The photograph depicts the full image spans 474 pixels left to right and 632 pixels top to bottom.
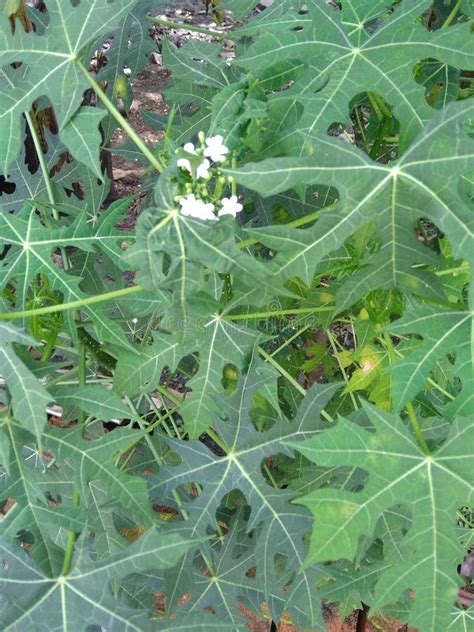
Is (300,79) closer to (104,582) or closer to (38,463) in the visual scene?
(104,582)

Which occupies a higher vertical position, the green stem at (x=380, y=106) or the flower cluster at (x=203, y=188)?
the flower cluster at (x=203, y=188)

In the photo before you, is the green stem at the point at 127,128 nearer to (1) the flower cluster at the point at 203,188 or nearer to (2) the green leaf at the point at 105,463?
(1) the flower cluster at the point at 203,188

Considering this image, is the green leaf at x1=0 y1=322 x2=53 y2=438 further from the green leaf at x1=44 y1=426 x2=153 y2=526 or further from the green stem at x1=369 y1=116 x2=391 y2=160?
the green stem at x1=369 y1=116 x2=391 y2=160

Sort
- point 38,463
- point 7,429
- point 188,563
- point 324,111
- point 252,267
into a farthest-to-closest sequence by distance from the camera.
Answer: point 38,463, point 188,563, point 7,429, point 324,111, point 252,267

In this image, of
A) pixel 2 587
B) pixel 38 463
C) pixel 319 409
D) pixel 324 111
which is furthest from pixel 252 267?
pixel 38 463

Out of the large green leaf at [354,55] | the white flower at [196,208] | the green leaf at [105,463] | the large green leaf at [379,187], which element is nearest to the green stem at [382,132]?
the large green leaf at [354,55]

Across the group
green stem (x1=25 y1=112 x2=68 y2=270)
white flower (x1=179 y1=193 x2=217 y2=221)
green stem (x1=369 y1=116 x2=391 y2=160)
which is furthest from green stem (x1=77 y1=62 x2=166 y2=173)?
green stem (x1=369 y1=116 x2=391 y2=160)
